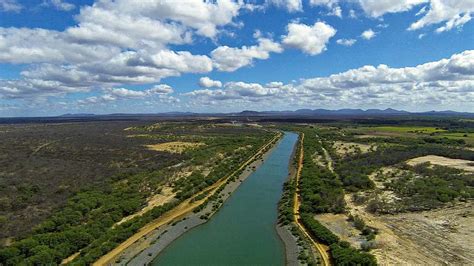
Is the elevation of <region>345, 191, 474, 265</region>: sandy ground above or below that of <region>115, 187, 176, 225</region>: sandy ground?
above

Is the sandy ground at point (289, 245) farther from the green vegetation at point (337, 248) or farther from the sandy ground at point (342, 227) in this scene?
the sandy ground at point (342, 227)

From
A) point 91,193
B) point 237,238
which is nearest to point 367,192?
point 237,238

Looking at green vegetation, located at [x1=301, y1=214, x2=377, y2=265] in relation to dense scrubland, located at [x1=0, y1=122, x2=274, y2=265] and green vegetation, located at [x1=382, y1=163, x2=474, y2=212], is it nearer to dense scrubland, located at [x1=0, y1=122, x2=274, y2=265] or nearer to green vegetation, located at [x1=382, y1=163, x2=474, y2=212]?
green vegetation, located at [x1=382, y1=163, x2=474, y2=212]

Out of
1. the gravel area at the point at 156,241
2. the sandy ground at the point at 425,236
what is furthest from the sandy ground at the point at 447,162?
the gravel area at the point at 156,241

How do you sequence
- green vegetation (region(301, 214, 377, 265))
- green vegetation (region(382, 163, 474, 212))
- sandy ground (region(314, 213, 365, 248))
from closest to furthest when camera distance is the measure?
green vegetation (region(301, 214, 377, 265))
sandy ground (region(314, 213, 365, 248))
green vegetation (region(382, 163, 474, 212))

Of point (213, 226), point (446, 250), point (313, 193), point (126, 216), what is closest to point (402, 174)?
point (313, 193)

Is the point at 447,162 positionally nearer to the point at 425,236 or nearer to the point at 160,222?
the point at 425,236

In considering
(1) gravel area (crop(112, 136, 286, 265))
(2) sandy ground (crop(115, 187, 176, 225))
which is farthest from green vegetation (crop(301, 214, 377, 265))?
(2) sandy ground (crop(115, 187, 176, 225))
